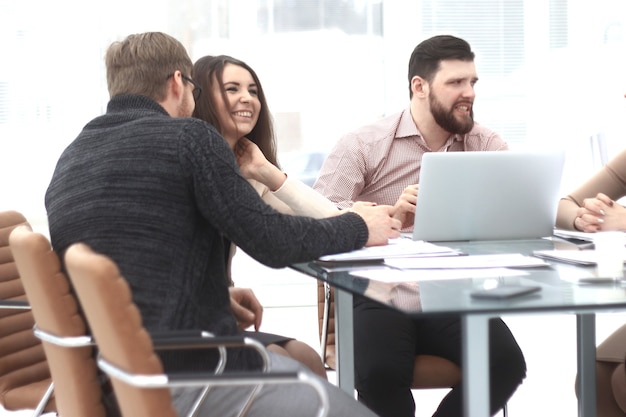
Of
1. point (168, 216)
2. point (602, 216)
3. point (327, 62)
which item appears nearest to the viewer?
point (168, 216)

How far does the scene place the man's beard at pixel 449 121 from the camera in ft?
11.7

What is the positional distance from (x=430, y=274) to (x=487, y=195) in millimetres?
681

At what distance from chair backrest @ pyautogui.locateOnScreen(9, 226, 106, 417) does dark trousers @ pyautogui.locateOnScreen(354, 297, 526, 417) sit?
1.00 m

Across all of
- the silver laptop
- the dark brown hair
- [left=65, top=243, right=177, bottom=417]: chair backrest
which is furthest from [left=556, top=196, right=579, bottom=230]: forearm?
[left=65, top=243, right=177, bottom=417]: chair backrest

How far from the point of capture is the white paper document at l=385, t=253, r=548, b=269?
214cm

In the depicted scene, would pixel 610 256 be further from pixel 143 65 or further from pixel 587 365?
pixel 143 65

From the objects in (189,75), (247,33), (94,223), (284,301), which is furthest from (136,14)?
(94,223)

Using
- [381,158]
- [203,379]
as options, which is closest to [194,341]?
[203,379]

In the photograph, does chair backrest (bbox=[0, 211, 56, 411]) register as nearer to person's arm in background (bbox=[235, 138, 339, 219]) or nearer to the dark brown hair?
person's arm in background (bbox=[235, 138, 339, 219])

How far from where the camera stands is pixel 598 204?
9.49 ft

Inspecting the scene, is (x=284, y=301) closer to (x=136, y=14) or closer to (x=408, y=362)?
(x=136, y=14)

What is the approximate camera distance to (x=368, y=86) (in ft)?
21.5

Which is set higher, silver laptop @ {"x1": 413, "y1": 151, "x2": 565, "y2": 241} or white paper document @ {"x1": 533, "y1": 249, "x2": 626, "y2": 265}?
silver laptop @ {"x1": 413, "y1": 151, "x2": 565, "y2": 241}

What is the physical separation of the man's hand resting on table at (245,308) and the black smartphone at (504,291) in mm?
1119
